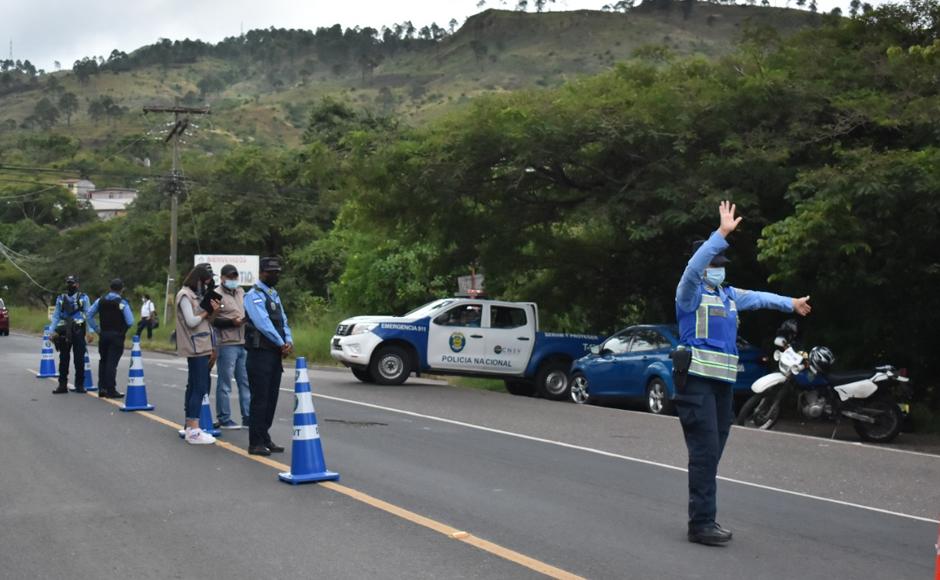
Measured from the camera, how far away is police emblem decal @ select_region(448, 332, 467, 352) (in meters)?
21.6

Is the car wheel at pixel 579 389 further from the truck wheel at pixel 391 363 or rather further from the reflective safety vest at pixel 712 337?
the reflective safety vest at pixel 712 337

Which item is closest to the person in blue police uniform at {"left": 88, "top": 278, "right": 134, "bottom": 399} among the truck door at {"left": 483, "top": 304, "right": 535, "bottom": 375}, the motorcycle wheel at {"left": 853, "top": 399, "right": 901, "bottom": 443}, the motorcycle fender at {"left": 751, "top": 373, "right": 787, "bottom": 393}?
the truck door at {"left": 483, "top": 304, "right": 535, "bottom": 375}

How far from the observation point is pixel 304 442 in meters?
9.45

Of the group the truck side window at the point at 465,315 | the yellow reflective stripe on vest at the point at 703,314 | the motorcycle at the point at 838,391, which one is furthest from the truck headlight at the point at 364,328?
the yellow reflective stripe on vest at the point at 703,314

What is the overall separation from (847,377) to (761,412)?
5.14 feet

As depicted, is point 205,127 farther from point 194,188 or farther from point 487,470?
point 487,470

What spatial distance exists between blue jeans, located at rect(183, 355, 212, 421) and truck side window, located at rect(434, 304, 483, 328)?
10007 millimetres

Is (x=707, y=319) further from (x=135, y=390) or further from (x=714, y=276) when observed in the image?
(x=135, y=390)

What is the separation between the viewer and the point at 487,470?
10.8 m

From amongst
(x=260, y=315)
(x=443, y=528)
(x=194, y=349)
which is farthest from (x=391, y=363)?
(x=443, y=528)

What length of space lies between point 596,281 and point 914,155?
10.3 m

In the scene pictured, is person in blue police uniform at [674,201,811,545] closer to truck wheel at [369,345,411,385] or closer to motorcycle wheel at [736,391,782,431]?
motorcycle wheel at [736,391,782,431]

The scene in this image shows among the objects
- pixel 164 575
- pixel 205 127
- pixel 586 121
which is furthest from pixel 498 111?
pixel 205 127

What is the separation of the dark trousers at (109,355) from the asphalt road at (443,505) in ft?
5.47
